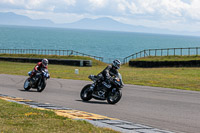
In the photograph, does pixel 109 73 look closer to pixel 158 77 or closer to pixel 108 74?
pixel 108 74

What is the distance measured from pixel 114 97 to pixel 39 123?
18.6ft

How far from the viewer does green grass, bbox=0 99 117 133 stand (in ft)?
22.7

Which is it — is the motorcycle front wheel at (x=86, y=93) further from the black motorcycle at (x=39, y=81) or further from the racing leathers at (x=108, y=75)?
→ the black motorcycle at (x=39, y=81)

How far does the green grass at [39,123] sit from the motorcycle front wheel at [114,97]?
4105mm

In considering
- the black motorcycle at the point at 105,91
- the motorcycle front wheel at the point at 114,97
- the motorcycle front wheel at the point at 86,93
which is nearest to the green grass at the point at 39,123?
the black motorcycle at the point at 105,91

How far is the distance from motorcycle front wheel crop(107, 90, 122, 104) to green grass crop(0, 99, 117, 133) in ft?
13.5

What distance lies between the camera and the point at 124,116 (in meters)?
10.4

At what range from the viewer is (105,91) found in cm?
1327

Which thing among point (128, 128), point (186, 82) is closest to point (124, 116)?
point (128, 128)

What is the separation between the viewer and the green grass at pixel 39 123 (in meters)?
6.93

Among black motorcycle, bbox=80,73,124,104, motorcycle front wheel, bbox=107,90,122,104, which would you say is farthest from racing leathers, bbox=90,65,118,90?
motorcycle front wheel, bbox=107,90,122,104

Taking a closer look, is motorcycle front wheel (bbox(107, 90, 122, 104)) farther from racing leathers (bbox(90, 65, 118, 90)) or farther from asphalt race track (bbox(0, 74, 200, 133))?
racing leathers (bbox(90, 65, 118, 90))

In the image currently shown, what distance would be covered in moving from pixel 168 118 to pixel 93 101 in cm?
441

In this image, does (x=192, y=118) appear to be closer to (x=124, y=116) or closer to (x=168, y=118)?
(x=168, y=118)
